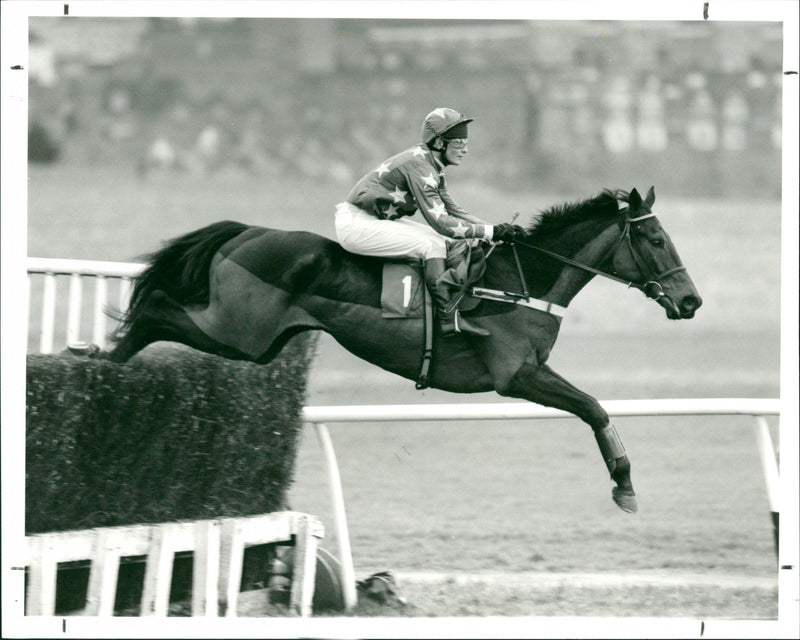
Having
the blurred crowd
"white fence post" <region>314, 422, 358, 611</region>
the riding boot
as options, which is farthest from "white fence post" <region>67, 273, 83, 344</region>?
the blurred crowd

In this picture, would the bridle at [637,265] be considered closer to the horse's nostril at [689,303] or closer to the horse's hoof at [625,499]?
the horse's nostril at [689,303]

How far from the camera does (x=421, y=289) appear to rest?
18.0 ft

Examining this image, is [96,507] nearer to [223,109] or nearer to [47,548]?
[47,548]

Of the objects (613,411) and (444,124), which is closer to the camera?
(444,124)

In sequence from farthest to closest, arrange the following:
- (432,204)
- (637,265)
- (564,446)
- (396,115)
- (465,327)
A: (396,115)
(564,446)
(637,265)
(465,327)
(432,204)

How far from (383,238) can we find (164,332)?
102 cm

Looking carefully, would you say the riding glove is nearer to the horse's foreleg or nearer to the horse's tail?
the horse's foreleg

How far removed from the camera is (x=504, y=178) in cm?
2705

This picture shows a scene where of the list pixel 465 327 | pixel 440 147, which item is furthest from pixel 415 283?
pixel 440 147

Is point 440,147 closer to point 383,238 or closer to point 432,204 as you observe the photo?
point 432,204

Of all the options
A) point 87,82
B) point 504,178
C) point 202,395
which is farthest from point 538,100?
point 202,395

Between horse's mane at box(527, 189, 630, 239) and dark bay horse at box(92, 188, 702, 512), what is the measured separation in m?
0.07

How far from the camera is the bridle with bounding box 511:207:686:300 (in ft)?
18.2

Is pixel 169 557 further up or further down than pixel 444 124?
further down
